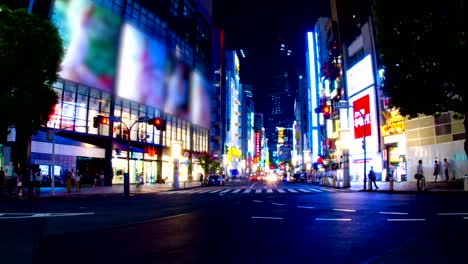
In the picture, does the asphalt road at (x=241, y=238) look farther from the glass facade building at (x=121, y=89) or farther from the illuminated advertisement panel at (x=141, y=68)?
the illuminated advertisement panel at (x=141, y=68)

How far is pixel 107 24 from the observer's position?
46812 mm

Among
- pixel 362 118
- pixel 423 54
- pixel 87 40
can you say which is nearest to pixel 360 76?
pixel 362 118

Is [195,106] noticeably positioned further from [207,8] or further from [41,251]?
[41,251]

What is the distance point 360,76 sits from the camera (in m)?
56.5

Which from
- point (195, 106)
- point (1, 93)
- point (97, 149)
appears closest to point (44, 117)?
point (1, 93)

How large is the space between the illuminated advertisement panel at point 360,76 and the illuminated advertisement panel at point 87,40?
3306 cm

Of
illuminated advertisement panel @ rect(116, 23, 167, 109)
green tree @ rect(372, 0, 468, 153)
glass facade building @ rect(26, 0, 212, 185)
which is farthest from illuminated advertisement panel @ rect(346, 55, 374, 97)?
green tree @ rect(372, 0, 468, 153)

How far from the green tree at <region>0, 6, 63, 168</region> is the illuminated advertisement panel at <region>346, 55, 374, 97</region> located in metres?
40.1

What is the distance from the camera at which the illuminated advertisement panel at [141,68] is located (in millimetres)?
49938

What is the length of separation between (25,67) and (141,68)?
2857 cm

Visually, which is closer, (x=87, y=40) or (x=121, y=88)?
(x=87, y=40)

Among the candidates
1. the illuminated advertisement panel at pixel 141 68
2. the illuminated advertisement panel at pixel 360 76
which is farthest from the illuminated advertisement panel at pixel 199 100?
the illuminated advertisement panel at pixel 360 76

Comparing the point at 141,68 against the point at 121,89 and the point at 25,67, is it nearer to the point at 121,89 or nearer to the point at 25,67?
the point at 121,89

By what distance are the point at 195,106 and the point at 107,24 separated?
2959 centimetres
